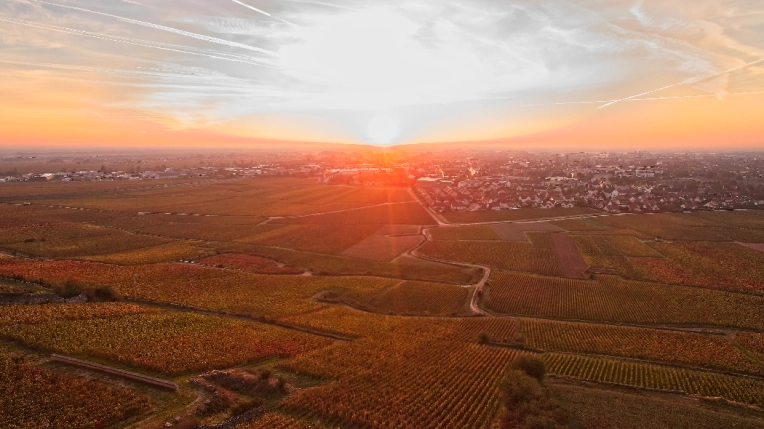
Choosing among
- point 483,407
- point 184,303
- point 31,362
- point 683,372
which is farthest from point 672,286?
point 31,362

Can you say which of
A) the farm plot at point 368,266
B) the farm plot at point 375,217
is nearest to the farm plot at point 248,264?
the farm plot at point 368,266

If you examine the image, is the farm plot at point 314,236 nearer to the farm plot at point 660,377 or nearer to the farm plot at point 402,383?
the farm plot at point 402,383

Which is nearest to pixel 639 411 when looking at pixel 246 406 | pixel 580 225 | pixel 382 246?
pixel 246 406

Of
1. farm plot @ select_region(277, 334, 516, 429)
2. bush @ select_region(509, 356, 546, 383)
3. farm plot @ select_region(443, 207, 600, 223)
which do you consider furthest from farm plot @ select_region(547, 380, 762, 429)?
farm plot @ select_region(443, 207, 600, 223)

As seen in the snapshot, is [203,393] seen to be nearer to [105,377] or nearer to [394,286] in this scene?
[105,377]

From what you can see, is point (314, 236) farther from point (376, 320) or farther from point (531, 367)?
point (531, 367)

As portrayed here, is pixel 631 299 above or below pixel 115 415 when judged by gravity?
below
